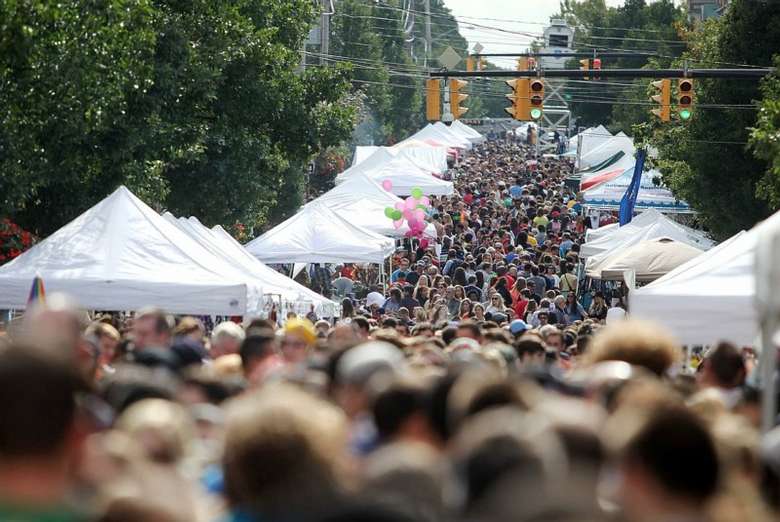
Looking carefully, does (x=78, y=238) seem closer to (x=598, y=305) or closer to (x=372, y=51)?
(x=598, y=305)

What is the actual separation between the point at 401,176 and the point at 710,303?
31.6 m

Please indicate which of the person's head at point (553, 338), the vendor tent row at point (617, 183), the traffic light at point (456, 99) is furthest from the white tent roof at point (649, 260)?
the vendor tent row at point (617, 183)

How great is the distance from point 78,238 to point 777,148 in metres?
9.35

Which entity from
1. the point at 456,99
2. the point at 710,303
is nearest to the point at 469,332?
the point at 710,303

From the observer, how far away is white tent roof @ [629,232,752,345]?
11.5 m

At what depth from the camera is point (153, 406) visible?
17.6ft

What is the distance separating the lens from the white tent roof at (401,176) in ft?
137

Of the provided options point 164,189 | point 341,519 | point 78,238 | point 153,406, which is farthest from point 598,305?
point 341,519

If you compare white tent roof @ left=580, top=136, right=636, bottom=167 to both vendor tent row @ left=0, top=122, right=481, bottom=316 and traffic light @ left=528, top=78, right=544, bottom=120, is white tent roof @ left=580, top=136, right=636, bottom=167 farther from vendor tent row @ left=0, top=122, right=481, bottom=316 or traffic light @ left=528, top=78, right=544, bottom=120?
vendor tent row @ left=0, top=122, right=481, bottom=316

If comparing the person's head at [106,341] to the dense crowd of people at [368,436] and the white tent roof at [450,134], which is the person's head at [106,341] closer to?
the dense crowd of people at [368,436]

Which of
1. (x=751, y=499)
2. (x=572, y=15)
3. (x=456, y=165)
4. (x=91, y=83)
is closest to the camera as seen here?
(x=751, y=499)

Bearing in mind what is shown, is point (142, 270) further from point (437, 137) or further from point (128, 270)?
point (437, 137)

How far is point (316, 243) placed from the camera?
78.9 feet

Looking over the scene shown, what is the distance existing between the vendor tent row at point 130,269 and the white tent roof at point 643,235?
1097cm
